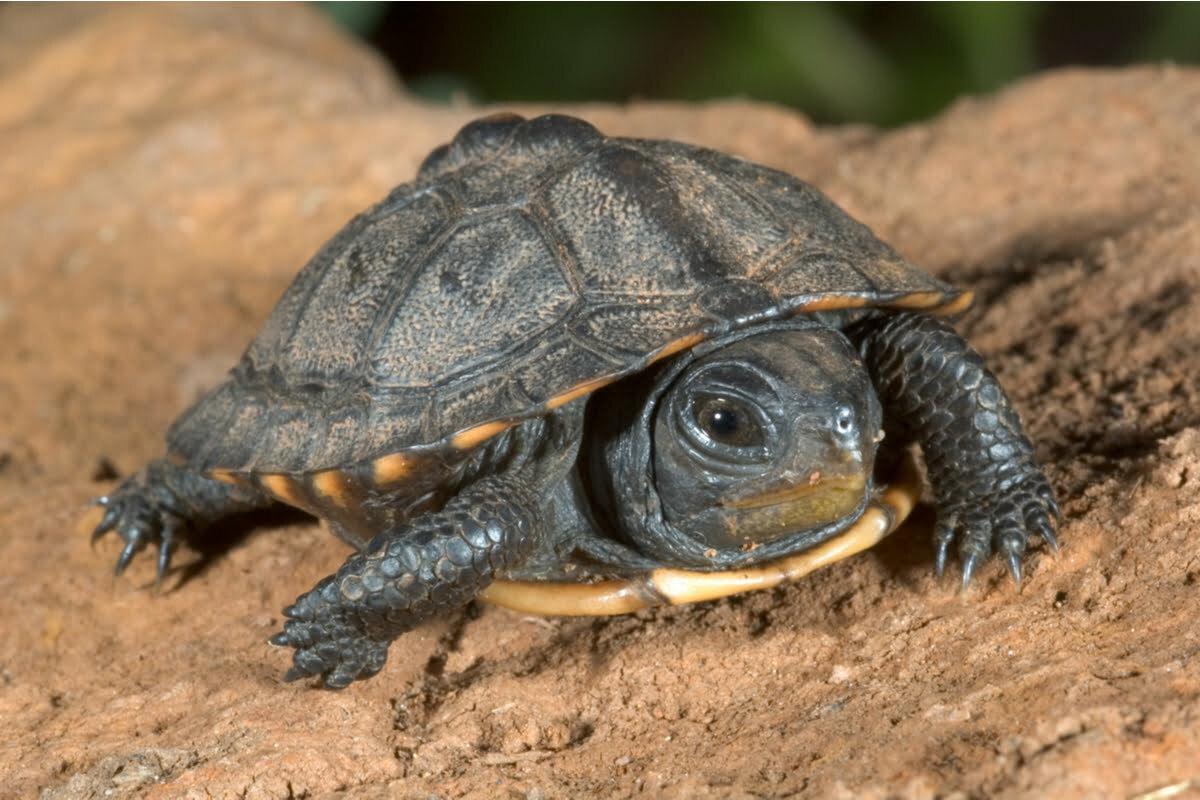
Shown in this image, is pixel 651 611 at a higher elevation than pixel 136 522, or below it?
higher

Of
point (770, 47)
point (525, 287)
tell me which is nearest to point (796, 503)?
Result: point (525, 287)

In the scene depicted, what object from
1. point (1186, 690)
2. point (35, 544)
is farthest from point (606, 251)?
point (35, 544)

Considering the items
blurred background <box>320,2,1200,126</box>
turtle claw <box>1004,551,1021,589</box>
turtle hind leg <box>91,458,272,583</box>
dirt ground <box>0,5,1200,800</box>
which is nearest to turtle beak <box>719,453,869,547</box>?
dirt ground <box>0,5,1200,800</box>

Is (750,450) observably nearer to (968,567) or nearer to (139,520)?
(968,567)

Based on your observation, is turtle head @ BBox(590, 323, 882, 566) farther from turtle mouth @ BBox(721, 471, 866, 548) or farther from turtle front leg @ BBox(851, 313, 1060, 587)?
turtle front leg @ BBox(851, 313, 1060, 587)

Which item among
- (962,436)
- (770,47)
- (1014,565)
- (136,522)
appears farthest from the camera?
(770,47)

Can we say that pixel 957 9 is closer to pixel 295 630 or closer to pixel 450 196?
pixel 450 196

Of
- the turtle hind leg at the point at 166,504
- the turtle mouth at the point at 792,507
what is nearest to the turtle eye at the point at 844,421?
the turtle mouth at the point at 792,507
